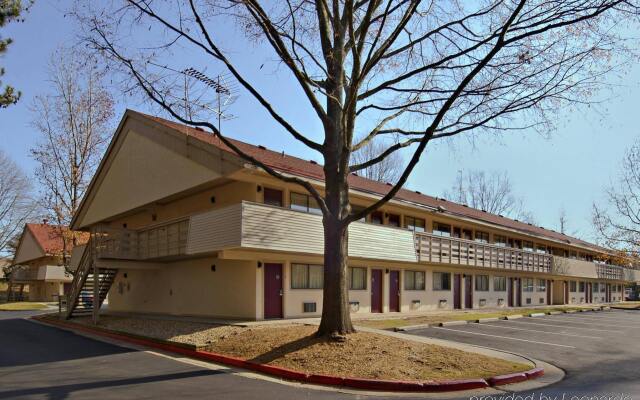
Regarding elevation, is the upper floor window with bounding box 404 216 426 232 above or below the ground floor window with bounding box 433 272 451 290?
above

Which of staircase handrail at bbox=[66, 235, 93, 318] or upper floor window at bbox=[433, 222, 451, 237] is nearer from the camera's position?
staircase handrail at bbox=[66, 235, 93, 318]

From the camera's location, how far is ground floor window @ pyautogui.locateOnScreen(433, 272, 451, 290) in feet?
100

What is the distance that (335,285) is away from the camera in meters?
13.2

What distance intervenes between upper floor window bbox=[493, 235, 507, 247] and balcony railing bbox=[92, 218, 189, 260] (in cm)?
2393

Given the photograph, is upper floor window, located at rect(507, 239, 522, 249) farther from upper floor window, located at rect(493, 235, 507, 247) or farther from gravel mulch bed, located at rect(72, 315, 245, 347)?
gravel mulch bed, located at rect(72, 315, 245, 347)

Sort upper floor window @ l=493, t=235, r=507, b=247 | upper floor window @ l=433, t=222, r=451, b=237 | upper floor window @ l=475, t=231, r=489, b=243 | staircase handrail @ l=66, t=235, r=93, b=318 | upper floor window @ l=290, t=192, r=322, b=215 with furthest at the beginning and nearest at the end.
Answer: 1. upper floor window @ l=493, t=235, r=507, b=247
2. upper floor window @ l=475, t=231, r=489, b=243
3. upper floor window @ l=433, t=222, r=451, b=237
4. staircase handrail @ l=66, t=235, r=93, b=318
5. upper floor window @ l=290, t=192, r=322, b=215

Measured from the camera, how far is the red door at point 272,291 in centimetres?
2056

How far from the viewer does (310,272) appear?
22516mm


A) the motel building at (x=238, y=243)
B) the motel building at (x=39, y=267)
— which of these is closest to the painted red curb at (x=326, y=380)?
the motel building at (x=238, y=243)

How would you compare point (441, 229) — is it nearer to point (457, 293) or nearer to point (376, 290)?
point (457, 293)

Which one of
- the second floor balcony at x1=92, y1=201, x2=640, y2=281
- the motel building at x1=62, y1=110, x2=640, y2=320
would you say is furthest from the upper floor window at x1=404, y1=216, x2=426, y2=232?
the second floor balcony at x1=92, y1=201, x2=640, y2=281

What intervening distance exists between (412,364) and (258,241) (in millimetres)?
8305

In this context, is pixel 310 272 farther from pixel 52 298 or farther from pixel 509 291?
pixel 52 298

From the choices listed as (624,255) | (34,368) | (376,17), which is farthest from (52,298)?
(624,255)
